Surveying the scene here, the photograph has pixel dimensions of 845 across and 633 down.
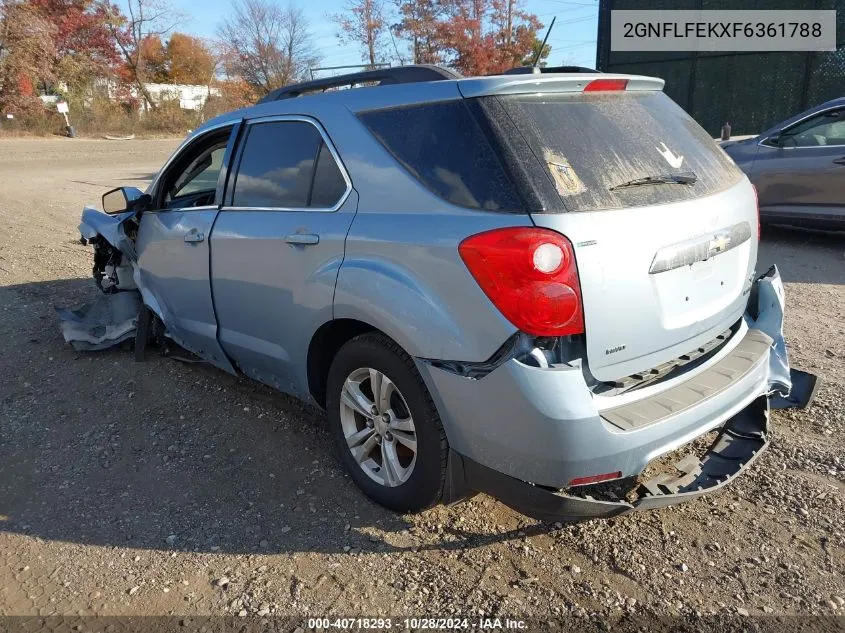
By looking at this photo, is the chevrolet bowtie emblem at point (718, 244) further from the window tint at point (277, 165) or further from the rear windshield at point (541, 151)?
the window tint at point (277, 165)

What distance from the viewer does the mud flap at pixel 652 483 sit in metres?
2.40

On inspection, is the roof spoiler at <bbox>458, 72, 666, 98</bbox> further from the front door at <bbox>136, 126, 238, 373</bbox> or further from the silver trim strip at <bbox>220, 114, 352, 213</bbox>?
the front door at <bbox>136, 126, 238, 373</bbox>

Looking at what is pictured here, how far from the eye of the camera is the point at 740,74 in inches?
747

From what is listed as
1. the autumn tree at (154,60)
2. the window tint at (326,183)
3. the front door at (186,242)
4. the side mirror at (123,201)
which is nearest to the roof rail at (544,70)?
the window tint at (326,183)

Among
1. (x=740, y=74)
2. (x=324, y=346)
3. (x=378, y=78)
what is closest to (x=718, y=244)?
(x=378, y=78)

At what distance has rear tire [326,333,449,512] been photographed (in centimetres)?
263

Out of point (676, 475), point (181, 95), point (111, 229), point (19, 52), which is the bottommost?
point (676, 475)

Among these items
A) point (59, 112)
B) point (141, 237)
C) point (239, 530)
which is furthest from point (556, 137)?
point (59, 112)

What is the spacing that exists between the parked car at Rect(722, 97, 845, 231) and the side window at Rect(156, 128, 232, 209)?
627 cm

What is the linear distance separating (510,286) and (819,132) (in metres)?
6.88

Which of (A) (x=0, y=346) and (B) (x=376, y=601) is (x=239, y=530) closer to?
(B) (x=376, y=601)

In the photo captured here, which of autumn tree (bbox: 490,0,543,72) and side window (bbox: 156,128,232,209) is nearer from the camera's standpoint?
side window (bbox: 156,128,232,209)

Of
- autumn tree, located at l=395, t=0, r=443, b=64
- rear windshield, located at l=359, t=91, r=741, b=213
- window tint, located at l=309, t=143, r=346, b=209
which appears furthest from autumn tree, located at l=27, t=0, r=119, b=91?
rear windshield, located at l=359, t=91, r=741, b=213

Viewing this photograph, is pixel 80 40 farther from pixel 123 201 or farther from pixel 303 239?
pixel 303 239
